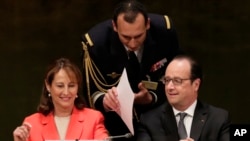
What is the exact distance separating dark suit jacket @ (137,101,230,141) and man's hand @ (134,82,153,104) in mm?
116

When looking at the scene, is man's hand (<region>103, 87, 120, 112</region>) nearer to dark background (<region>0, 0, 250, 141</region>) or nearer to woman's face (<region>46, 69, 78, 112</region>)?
woman's face (<region>46, 69, 78, 112</region>)

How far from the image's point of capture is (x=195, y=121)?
2.73m

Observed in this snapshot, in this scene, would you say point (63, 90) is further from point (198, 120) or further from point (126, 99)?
point (198, 120)

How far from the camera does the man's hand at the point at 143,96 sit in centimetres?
288

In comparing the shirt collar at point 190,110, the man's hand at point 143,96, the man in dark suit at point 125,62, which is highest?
the man in dark suit at point 125,62

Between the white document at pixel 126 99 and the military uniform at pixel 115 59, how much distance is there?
Answer: 0.22 m

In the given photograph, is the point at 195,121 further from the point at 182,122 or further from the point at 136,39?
the point at 136,39

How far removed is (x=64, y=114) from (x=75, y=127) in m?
0.08

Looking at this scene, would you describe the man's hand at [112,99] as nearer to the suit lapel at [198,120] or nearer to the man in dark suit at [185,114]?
the man in dark suit at [185,114]

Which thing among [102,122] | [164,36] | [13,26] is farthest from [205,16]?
[102,122]

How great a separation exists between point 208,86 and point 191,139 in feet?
6.88

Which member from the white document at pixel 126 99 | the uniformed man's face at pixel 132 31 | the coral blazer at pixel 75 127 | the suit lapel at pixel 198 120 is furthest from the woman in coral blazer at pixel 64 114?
the suit lapel at pixel 198 120

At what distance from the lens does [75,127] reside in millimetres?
2795

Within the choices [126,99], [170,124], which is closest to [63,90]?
[126,99]
